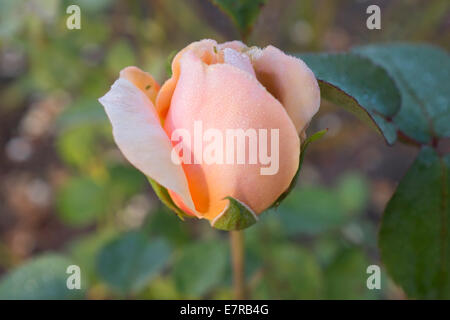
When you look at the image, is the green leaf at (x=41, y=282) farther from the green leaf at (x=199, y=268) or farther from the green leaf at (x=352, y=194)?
the green leaf at (x=352, y=194)

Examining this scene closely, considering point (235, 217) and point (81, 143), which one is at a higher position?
point (81, 143)

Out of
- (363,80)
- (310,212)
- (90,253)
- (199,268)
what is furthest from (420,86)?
(90,253)

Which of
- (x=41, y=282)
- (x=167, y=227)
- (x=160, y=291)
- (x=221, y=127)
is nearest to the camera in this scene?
(x=221, y=127)

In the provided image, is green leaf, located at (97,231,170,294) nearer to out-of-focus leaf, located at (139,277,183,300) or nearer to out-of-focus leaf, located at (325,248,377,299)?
out-of-focus leaf, located at (139,277,183,300)

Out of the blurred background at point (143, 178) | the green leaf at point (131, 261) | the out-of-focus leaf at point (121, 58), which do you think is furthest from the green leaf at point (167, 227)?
the out-of-focus leaf at point (121, 58)

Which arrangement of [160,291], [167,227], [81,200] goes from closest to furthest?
[160,291] → [167,227] → [81,200]

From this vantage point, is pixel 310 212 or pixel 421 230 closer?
pixel 421 230

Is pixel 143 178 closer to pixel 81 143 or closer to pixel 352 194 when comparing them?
pixel 81 143
